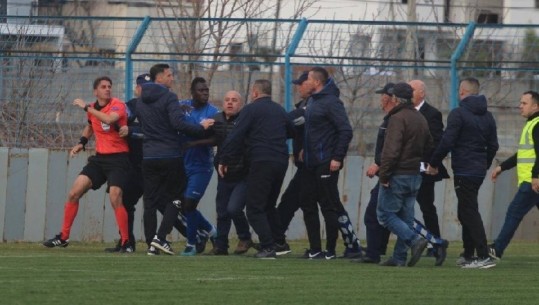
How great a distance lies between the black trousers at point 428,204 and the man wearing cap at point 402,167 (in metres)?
1.62

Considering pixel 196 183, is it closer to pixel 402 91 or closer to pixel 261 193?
pixel 261 193

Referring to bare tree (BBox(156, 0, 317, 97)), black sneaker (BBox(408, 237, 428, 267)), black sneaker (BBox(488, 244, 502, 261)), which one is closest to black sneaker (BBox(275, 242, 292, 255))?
black sneaker (BBox(408, 237, 428, 267))

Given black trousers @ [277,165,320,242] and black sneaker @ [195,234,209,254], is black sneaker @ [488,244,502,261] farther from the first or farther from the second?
black sneaker @ [195,234,209,254]

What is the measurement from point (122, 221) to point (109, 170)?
0.57 metres

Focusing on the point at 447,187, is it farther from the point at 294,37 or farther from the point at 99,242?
the point at 99,242

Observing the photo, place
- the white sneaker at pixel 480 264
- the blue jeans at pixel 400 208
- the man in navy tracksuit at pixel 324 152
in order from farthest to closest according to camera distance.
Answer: the man in navy tracksuit at pixel 324 152, the white sneaker at pixel 480 264, the blue jeans at pixel 400 208

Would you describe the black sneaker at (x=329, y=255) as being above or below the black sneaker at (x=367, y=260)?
above

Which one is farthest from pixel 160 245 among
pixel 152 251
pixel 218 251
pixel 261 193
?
pixel 261 193

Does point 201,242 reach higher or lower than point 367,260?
higher

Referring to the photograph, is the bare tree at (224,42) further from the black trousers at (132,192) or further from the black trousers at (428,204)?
the black trousers at (428,204)

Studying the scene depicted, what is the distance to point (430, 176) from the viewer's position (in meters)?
15.3

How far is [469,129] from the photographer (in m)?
A: 14.3

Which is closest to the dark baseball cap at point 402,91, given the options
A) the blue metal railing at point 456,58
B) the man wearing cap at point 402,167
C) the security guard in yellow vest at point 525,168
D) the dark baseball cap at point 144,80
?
the man wearing cap at point 402,167

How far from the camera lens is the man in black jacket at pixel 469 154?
560 inches
